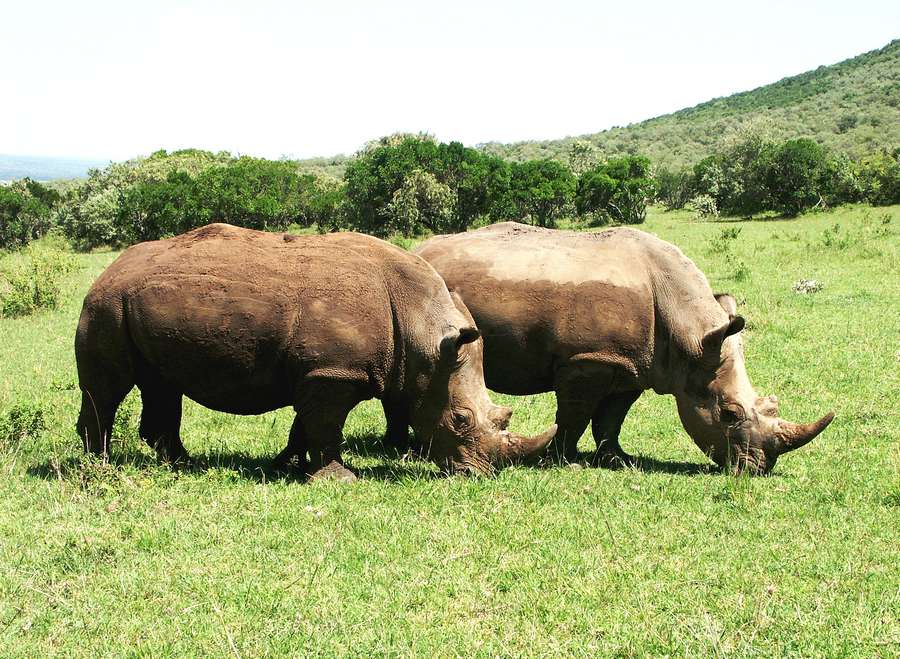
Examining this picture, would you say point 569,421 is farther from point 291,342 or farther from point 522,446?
point 291,342

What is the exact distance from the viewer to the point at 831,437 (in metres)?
8.98

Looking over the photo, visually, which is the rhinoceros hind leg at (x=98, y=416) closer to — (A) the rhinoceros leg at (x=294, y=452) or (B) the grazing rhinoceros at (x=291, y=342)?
(B) the grazing rhinoceros at (x=291, y=342)

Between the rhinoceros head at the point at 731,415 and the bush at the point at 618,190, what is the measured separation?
27.8 m

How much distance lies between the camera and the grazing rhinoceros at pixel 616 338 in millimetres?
7938

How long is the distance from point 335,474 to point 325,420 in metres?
0.53

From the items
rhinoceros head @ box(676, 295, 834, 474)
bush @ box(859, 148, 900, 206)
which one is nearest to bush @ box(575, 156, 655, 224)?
bush @ box(859, 148, 900, 206)

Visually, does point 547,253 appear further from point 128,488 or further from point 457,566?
point 128,488

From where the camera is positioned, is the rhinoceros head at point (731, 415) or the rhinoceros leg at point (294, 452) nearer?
the rhinoceros head at point (731, 415)

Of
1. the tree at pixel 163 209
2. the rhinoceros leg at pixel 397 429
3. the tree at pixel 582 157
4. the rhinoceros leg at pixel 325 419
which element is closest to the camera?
the rhinoceros leg at pixel 325 419

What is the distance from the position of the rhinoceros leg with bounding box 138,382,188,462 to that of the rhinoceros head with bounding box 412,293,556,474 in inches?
93.1

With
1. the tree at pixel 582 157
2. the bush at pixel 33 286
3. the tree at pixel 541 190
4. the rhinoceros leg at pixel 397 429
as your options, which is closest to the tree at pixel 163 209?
the tree at pixel 541 190

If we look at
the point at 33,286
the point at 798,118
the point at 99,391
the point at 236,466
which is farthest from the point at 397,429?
the point at 798,118

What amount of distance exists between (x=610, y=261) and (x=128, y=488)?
5.05 m

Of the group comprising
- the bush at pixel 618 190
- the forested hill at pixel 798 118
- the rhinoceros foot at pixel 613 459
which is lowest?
the rhinoceros foot at pixel 613 459
